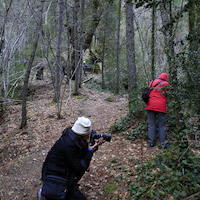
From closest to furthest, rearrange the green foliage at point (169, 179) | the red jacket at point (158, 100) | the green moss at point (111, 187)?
the green foliage at point (169, 179), the green moss at point (111, 187), the red jacket at point (158, 100)

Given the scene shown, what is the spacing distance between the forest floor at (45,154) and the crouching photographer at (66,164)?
91 centimetres

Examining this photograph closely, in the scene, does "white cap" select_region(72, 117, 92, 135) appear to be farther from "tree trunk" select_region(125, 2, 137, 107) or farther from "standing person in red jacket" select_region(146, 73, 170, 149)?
"tree trunk" select_region(125, 2, 137, 107)

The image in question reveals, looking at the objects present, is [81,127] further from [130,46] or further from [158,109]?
[130,46]

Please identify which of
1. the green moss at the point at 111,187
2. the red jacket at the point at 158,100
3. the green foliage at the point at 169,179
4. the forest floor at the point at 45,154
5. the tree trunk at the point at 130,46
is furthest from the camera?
the tree trunk at the point at 130,46

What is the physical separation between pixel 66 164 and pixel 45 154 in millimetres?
2823

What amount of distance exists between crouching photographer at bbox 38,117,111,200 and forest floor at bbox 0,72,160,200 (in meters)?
0.91

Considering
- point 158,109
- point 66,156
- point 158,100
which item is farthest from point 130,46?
point 66,156

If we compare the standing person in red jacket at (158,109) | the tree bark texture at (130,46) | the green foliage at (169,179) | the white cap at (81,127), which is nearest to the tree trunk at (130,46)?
the tree bark texture at (130,46)

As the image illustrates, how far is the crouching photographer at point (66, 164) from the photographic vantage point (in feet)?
7.59

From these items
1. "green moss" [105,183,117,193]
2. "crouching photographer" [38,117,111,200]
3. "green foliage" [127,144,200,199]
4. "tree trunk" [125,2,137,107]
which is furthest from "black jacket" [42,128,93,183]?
"tree trunk" [125,2,137,107]

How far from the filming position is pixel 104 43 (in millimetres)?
14570

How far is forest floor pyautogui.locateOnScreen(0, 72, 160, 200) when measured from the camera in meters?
3.39

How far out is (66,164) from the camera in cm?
242

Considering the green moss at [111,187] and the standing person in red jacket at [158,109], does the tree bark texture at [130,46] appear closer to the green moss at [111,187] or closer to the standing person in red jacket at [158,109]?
the standing person in red jacket at [158,109]
